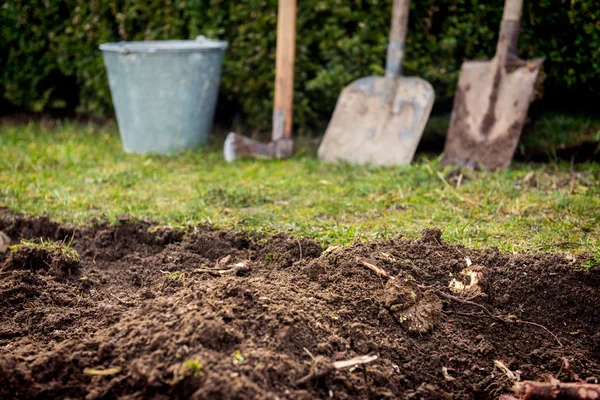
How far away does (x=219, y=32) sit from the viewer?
5.27 m

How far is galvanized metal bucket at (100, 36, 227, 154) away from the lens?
4656mm

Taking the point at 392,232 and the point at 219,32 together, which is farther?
the point at 219,32

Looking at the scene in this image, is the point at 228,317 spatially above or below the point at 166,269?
above

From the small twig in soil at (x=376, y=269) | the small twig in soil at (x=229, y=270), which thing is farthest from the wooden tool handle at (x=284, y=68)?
the small twig in soil at (x=376, y=269)

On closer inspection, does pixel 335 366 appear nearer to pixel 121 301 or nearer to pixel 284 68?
pixel 121 301

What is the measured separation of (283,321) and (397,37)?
9.98ft

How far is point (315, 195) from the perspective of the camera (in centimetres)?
374

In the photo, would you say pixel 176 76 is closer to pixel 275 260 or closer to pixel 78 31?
pixel 78 31

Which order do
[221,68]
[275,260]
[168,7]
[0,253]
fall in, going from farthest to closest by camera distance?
[168,7]
[221,68]
[0,253]
[275,260]

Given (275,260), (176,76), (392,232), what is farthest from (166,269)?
(176,76)

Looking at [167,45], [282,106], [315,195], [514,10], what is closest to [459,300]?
[315,195]

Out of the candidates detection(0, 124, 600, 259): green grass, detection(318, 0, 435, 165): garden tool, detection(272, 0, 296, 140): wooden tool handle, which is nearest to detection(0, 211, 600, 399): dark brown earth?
detection(0, 124, 600, 259): green grass

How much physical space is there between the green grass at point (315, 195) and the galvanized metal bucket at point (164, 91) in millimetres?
179

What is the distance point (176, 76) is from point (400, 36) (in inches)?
63.8
